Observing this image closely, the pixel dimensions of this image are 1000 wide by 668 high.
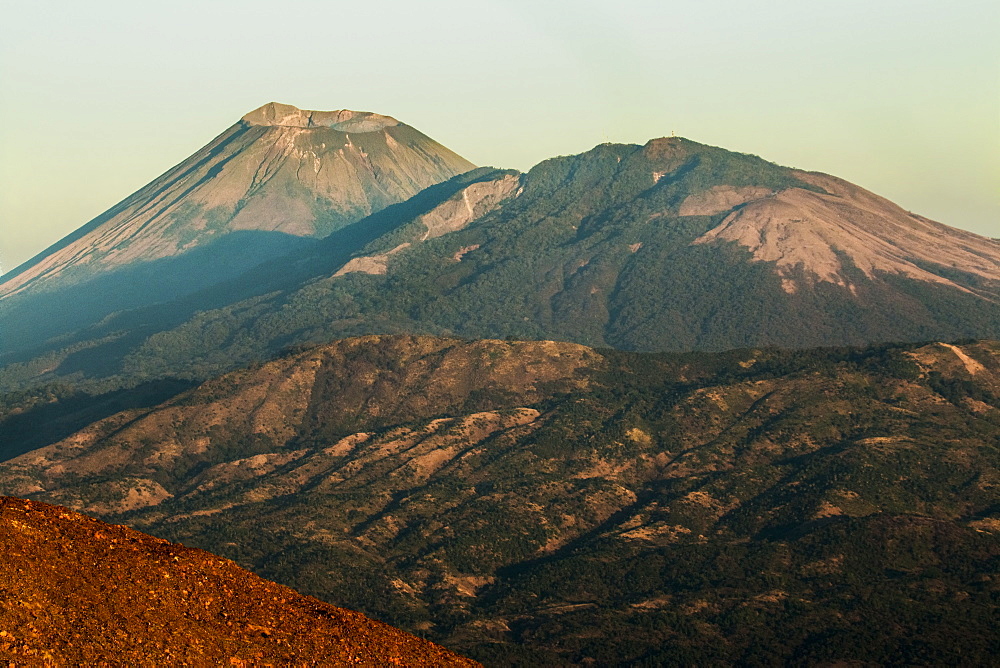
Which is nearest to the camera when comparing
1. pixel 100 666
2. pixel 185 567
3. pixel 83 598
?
pixel 100 666

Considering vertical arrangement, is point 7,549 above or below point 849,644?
above

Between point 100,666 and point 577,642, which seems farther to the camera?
point 577,642

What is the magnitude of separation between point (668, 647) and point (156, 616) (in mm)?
131171

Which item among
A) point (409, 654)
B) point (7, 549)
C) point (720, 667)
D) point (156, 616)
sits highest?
point (7, 549)

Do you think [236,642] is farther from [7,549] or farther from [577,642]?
[577,642]

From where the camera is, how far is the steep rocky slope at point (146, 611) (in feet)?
229

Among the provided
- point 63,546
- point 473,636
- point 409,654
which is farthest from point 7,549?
point 473,636

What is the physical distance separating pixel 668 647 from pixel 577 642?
14224 mm

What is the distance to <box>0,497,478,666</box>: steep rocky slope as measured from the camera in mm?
69875

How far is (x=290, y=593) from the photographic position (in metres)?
84.6

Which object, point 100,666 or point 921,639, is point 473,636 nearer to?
→ point 921,639

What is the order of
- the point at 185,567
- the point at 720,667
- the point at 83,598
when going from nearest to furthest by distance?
the point at 83,598 < the point at 185,567 < the point at 720,667

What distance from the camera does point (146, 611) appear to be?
74.9m

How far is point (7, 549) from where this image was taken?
74125mm
